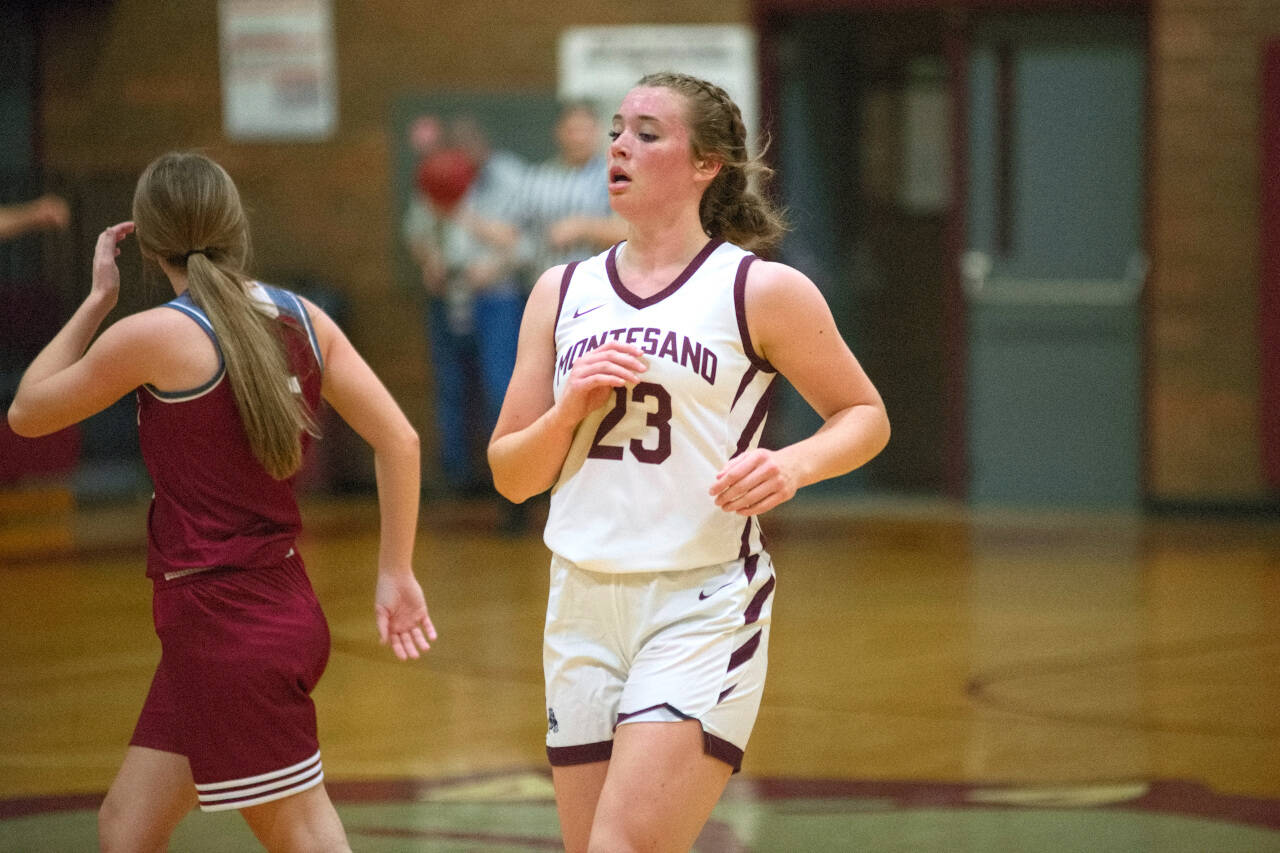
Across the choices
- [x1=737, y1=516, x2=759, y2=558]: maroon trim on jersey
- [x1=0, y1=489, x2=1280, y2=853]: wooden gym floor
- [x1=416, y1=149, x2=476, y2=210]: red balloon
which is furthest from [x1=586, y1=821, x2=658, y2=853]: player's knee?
[x1=416, y1=149, x2=476, y2=210]: red balloon

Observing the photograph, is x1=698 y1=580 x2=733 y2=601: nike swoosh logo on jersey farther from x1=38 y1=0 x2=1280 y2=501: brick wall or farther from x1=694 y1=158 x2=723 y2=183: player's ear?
x1=38 y1=0 x2=1280 y2=501: brick wall

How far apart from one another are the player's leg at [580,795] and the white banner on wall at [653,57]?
794cm

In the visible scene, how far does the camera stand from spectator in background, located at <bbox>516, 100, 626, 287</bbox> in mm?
8422

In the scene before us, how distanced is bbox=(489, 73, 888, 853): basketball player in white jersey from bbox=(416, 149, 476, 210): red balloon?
677cm

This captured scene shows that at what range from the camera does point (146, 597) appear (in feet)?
23.6

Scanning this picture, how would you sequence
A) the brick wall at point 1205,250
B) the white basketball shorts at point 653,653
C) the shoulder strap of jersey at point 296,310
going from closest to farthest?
the white basketball shorts at point 653,653 < the shoulder strap of jersey at point 296,310 < the brick wall at point 1205,250

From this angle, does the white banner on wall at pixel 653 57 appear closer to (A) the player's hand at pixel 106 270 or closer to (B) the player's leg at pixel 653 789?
(A) the player's hand at pixel 106 270

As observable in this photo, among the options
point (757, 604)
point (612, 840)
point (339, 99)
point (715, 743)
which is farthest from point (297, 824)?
point (339, 99)

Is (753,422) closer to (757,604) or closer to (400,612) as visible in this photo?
(757,604)

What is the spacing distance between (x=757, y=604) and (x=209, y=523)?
0.87m

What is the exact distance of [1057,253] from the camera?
10.1 metres

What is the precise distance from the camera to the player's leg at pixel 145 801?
2.70 meters

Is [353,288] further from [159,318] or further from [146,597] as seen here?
[159,318]

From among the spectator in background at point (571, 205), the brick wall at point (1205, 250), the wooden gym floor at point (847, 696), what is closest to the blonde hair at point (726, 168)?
the wooden gym floor at point (847, 696)
